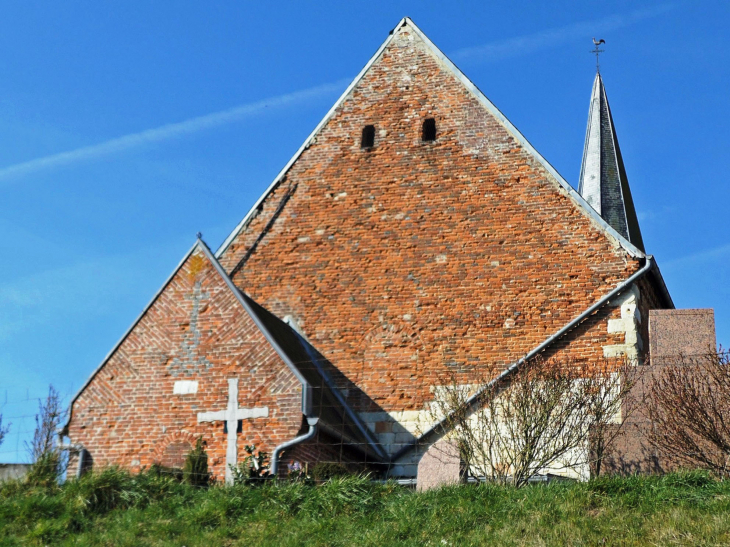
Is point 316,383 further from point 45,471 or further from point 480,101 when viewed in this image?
point 480,101

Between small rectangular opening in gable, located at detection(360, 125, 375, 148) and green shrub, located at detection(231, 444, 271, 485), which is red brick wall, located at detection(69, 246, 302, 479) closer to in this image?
green shrub, located at detection(231, 444, 271, 485)

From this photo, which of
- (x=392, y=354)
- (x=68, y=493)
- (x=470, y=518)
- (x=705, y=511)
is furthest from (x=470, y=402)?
(x=68, y=493)

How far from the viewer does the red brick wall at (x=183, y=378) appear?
44.2 ft

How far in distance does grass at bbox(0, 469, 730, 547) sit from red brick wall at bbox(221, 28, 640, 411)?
3.86 metres

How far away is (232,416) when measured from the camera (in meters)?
13.5

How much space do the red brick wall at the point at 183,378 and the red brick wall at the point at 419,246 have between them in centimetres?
234

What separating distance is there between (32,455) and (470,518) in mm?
6136

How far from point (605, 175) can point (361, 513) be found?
40.3 ft

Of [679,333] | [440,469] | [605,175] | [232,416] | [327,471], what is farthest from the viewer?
[605,175]

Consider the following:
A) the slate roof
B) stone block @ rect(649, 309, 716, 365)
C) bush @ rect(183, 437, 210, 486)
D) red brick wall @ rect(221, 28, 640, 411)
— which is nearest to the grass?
bush @ rect(183, 437, 210, 486)

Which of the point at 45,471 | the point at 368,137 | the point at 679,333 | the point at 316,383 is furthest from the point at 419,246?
the point at 45,471

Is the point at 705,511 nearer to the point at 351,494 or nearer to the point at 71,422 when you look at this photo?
the point at 351,494

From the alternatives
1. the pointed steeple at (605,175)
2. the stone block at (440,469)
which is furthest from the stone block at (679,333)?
the pointed steeple at (605,175)

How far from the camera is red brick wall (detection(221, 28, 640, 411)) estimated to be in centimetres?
1528
